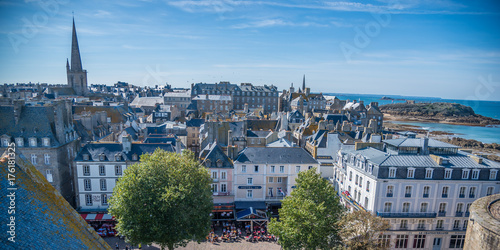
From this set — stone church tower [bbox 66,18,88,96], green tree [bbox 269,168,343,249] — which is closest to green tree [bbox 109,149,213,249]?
green tree [bbox 269,168,343,249]

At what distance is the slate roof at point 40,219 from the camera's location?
7.27 meters

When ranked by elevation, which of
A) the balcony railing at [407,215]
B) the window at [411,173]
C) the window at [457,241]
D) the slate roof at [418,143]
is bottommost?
the window at [457,241]

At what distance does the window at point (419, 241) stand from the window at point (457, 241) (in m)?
3.21

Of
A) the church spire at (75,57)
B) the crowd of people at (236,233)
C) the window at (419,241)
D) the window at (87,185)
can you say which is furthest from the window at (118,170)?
the church spire at (75,57)

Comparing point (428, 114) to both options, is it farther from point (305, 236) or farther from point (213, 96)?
point (305, 236)

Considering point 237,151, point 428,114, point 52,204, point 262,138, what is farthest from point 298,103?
point 428,114

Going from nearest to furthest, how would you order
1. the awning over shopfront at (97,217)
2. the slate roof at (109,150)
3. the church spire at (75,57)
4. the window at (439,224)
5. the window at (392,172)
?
the window at (392,172) → the window at (439,224) → the awning over shopfront at (97,217) → the slate roof at (109,150) → the church spire at (75,57)

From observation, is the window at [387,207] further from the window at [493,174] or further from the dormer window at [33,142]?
the dormer window at [33,142]

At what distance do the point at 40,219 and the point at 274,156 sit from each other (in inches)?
1177

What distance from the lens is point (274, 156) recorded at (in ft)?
119

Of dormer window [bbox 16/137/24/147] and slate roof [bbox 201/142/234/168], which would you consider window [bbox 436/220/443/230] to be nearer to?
slate roof [bbox 201/142/234/168]

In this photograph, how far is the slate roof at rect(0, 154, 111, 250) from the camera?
7266 mm

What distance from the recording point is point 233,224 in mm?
32844

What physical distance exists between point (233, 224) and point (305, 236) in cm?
1301
